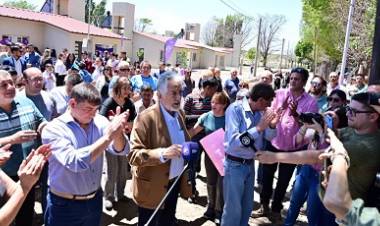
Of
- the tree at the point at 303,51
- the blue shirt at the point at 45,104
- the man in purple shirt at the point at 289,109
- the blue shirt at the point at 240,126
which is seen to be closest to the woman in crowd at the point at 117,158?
the blue shirt at the point at 45,104

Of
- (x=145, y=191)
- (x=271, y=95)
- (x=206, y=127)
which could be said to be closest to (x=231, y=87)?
(x=206, y=127)

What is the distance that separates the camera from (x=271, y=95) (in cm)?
391

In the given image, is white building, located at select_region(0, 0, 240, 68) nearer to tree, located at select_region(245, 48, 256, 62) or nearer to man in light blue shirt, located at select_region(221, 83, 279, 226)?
man in light blue shirt, located at select_region(221, 83, 279, 226)

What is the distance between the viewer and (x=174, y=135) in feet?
11.7

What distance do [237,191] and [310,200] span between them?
0.84m

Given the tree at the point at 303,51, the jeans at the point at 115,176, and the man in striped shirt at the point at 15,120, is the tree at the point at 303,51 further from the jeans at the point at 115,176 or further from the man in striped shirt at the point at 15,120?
the man in striped shirt at the point at 15,120

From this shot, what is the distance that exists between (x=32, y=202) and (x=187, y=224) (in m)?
1.88

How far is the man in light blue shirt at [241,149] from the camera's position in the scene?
3.90 metres

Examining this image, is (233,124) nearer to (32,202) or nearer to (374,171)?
(374,171)

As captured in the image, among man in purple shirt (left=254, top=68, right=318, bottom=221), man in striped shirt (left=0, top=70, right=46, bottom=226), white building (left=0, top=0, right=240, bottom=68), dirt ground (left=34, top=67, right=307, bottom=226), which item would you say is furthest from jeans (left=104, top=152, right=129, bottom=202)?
white building (left=0, top=0, right=240, bottom=68)

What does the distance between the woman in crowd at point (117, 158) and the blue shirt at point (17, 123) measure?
102 cm

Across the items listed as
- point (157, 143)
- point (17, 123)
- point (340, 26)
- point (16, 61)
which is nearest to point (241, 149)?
point (157, 143)

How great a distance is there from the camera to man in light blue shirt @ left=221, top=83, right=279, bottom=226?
3.90 metres

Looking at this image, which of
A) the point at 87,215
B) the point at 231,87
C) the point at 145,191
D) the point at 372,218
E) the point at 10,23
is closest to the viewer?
the point at 372,218
